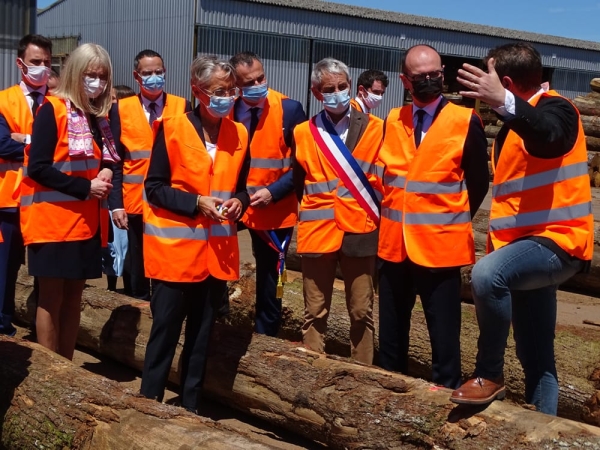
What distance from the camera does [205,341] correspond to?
502cm

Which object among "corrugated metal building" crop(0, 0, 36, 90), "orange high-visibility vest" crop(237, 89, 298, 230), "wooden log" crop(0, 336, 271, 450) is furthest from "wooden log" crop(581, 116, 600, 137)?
"wooden log" crop(0, 336, 271, 450)

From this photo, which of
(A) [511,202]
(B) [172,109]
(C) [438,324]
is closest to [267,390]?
(C) [438,324]

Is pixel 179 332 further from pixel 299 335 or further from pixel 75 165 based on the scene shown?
pixel 299 335

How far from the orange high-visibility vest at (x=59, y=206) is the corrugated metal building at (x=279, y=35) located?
18189 mm

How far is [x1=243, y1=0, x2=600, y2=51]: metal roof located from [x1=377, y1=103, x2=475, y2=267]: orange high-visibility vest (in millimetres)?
20138

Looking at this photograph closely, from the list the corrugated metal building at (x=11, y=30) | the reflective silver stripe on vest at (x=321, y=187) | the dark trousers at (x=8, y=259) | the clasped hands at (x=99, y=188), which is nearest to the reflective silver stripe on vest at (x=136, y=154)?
the dark trousers at (x=8, y=259)

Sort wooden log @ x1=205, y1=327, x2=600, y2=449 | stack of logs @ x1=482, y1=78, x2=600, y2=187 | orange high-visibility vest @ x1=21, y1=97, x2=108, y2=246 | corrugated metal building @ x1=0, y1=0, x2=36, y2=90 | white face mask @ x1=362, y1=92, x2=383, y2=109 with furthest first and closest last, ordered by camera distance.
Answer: stack of logs @ x1=482, y1=78, x2=600, y2=187 < corrugated metal building @ x1=0, y1=0, x2=36, y2=90 < white face mask @ x1=362, y1=92, x2=383, y2=109 < orange high-visibility vest @ x1=21, y1=97, x2=108, y2=246 < wooden log @ x1=205, y1=327, x2=600, y2=449

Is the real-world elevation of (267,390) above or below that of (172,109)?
below

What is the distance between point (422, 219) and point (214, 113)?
134 cm

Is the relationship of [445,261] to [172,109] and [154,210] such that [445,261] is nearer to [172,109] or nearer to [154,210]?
[154,210]

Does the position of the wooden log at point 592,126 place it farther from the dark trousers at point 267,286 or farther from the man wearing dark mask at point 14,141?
the man wearing dark mask at point 14,141

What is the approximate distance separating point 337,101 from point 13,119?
8.17 ft

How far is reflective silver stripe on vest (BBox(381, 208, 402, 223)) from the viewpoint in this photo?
4.74m

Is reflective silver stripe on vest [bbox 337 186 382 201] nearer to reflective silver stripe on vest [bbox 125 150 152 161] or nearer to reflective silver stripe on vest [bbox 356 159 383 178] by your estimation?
reflective silver stripe on vest [bbox 356 159 383 178]
